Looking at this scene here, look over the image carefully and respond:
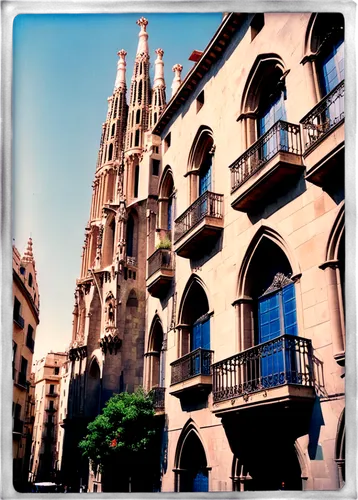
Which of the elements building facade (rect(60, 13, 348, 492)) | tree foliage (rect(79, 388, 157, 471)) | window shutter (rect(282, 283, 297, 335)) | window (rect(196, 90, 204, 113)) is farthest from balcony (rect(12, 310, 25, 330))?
window (rect(196, 90, 204, 113))

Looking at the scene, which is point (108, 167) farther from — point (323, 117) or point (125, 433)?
point (323, 117)

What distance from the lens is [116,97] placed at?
37.8 metres

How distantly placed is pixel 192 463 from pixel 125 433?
2871 mm

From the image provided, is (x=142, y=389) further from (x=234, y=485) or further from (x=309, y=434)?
(x=309, y=434)

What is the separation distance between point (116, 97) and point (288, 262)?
30923 mm

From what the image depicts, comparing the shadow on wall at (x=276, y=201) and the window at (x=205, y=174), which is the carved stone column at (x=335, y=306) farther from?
the window at (x=205, y=174)

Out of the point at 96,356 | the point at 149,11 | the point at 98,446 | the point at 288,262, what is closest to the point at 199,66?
the point at 288,262

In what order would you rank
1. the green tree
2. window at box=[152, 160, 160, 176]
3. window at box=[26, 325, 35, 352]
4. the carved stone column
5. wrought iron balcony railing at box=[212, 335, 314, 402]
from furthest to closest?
window at box=[152, 160, 160, 176]
the green tree
window at box=[26, 325, 35, 352]
wrought iron balcony railing at box=[212, 335, 314, 402]
the carved stone column

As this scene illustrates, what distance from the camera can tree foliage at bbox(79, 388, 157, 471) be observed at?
14188 mm

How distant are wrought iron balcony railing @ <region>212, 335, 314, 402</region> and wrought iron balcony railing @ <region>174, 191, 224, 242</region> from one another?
3.47 metres

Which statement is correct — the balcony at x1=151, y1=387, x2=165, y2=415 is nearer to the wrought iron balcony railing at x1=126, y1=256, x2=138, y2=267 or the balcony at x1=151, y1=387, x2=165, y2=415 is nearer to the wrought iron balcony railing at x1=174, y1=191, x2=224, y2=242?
the wrought iron balcony railing at x1=174, y1=191, x2=224, y2=242

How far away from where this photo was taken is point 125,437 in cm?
1445

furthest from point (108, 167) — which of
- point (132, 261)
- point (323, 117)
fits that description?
point (323, 117)

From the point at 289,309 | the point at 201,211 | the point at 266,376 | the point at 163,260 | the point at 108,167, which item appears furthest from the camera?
the point at 108,167
